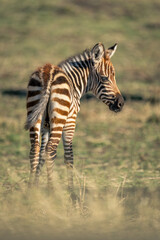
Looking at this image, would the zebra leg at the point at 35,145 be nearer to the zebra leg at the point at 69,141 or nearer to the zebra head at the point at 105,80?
the zebra leg at the point at 69,141

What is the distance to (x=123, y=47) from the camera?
32594 mm

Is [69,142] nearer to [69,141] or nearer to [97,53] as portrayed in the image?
[69,141]

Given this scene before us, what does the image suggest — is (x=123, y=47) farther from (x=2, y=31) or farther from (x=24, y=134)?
(x=24, y=134)

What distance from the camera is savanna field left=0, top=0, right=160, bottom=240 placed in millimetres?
5793

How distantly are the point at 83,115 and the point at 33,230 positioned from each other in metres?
10.7

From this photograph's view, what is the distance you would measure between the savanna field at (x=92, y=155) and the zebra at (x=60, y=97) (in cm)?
55

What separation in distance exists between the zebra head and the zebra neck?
0.44ft

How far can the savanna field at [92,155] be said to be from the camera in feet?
19.0

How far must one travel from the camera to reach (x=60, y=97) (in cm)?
644

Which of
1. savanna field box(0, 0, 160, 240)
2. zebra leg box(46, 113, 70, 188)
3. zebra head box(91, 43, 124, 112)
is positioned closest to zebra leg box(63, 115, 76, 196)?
savanna field box(0, 0, 160, 240)

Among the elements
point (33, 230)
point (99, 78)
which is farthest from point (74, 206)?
point (99, 78)

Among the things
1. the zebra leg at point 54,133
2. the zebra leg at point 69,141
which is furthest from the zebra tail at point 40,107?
the zebra leg at point 69,141

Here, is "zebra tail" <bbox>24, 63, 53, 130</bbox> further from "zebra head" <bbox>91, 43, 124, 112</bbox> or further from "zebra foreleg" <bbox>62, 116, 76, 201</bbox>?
"zebra head" <bbox>91, 43, 124, 112</bbox>

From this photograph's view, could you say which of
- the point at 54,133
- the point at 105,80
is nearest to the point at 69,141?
the point at 54,133
